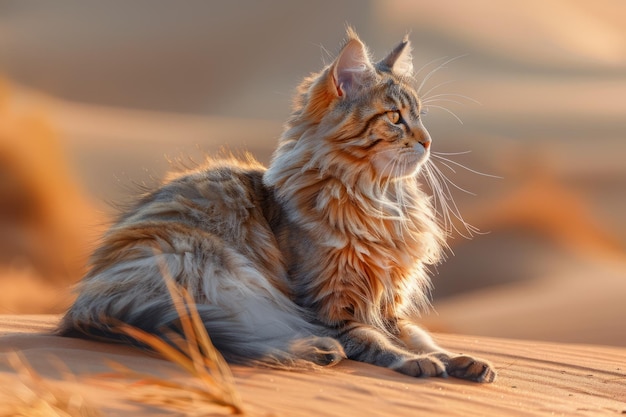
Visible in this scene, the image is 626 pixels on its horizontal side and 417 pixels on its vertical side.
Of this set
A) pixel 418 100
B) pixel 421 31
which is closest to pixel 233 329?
pixel 418 100

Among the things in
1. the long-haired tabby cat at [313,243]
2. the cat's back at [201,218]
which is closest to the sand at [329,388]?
the long-haired tabby cat at [313,243]

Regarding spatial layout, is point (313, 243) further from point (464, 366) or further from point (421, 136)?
→ point (464, 366)

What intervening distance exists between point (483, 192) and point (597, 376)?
862cm

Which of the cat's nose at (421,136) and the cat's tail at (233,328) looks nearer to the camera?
the cat's tail at (233,328)

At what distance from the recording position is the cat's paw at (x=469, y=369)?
152 inches

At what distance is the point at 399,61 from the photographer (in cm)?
515

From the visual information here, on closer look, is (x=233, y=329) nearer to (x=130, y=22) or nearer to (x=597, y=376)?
(x=597, y=376)

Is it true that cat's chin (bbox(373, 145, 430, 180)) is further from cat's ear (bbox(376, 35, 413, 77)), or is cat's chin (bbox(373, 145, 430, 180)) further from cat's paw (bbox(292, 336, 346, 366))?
cat's paw (bbox(292, 336, 346, 366))

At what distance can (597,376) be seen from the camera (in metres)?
4.81

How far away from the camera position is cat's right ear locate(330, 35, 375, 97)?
4.50 meters

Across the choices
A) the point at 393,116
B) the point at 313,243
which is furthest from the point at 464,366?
the point at 393,116

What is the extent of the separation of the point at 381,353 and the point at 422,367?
0.28 metres

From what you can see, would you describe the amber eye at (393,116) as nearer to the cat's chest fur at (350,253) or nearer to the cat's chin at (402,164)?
the cat's chin at (402,164)

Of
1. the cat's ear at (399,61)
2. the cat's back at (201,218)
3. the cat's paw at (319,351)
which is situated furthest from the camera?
the cat's ear at (399,61)
